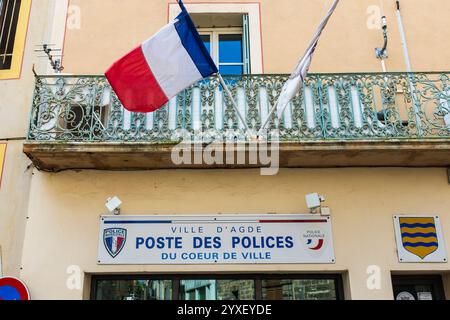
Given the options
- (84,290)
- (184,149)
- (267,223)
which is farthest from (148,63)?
(84,290)

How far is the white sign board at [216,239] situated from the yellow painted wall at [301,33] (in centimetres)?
260

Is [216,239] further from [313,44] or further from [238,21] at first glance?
[238,21]

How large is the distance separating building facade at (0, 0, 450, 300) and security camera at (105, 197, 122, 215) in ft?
0.32

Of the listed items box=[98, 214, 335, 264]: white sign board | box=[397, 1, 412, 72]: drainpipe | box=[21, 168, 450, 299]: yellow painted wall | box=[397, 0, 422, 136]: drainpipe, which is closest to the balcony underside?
box=[21, 168, 450, 299]: yellow painted wall

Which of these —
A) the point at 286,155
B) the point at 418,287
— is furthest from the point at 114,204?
the point at 418,287

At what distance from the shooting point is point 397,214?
7.14 m

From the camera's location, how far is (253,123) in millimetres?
7109

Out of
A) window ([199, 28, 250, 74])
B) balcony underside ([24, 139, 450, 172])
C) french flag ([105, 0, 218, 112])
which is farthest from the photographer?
window ([199, 28, 250, 74])

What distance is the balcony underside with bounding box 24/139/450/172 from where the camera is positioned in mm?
6797

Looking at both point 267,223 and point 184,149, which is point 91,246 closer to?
point 184,149

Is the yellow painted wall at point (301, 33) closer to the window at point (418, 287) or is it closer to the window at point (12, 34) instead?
the window at point (12, 34)

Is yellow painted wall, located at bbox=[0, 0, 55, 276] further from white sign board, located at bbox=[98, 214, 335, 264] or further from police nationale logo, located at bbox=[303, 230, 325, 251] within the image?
police nationale logo, located at bbox=[303, 230, 325, 251]

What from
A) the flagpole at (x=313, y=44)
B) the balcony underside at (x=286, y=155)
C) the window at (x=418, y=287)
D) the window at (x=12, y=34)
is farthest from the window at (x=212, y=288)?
the window at (x=12, y=34)

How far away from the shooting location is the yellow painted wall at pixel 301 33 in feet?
26.7
